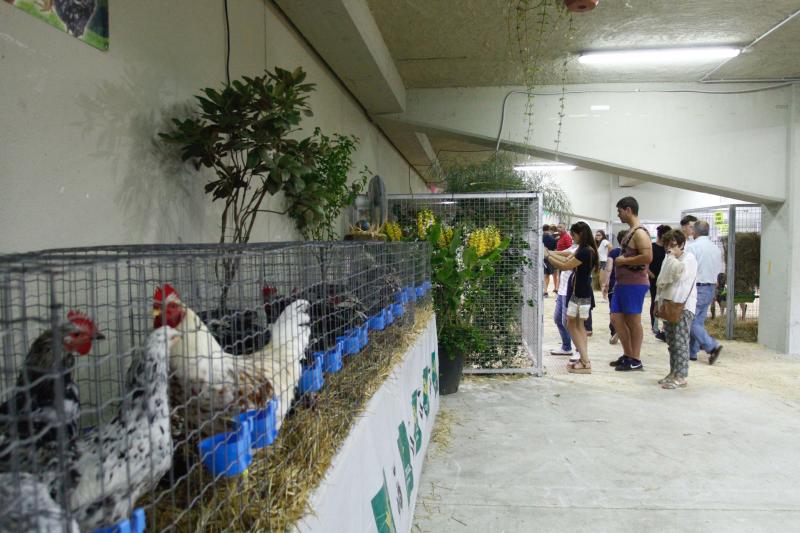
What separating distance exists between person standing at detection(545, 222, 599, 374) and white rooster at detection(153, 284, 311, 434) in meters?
4.49

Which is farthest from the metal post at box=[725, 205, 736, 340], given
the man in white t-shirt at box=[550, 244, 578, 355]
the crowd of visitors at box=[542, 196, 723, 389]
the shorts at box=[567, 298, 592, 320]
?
the shorts at box=[567, 298, 592, 320]

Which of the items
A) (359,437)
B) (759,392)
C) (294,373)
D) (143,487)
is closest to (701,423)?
(759,392)

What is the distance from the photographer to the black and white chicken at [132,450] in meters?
0.86

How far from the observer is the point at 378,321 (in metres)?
2.25

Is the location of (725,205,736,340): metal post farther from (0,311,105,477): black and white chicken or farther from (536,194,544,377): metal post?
(0,311,105,477): black and white chicken

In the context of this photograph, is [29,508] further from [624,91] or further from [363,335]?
[624,91]

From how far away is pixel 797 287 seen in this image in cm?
684

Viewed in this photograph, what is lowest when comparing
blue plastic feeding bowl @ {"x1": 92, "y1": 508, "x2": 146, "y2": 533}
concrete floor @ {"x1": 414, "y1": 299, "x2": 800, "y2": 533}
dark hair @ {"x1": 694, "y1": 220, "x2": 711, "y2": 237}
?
concrete floor @ {"x1": 414, "y1": 299, "x2": 800, "y2": 533}

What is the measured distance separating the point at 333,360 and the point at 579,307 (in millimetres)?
4318

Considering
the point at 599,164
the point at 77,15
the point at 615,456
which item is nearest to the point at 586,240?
the point at 599,164

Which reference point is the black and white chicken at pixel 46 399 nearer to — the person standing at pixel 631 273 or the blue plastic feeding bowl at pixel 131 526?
the blue plastic feeding bowl at pixel 131 526

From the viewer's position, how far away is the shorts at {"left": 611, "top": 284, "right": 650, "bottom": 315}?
5.26m

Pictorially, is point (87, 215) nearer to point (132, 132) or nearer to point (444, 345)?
point (132, 132)

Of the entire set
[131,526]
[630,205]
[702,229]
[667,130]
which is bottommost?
[131,526]
